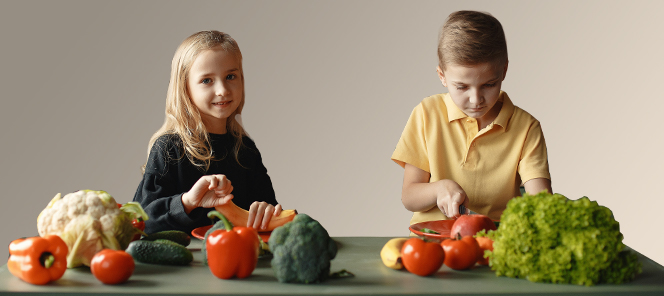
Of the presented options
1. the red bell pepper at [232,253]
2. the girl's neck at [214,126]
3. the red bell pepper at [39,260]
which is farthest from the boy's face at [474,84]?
the red bell pepper at [39,260]

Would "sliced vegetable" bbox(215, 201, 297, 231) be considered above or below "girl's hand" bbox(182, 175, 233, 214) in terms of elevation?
below

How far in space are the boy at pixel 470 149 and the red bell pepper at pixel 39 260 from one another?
1688 mm

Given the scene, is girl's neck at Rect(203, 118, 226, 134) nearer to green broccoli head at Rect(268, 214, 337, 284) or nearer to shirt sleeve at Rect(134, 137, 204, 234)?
shirt sleeve at Rect(134, 137, 204, 234)

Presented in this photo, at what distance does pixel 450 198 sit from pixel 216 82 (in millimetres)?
1289

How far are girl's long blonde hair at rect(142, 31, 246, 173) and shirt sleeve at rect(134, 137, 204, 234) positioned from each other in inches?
3.3

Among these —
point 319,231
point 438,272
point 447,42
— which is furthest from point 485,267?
point 447,42

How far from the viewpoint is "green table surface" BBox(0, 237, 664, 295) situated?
169 centimetres

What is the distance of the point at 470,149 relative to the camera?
10.4ft

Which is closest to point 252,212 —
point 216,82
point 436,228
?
point 436,228

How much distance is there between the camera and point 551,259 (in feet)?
5.72

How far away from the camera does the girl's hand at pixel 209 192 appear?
96.3 inches

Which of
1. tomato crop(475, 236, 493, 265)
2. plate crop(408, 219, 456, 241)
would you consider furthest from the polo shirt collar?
tomato crop(475, 236, 493, 265)

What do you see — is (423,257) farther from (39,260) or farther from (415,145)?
(415,145)

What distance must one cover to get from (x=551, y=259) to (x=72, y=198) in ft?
5.08
